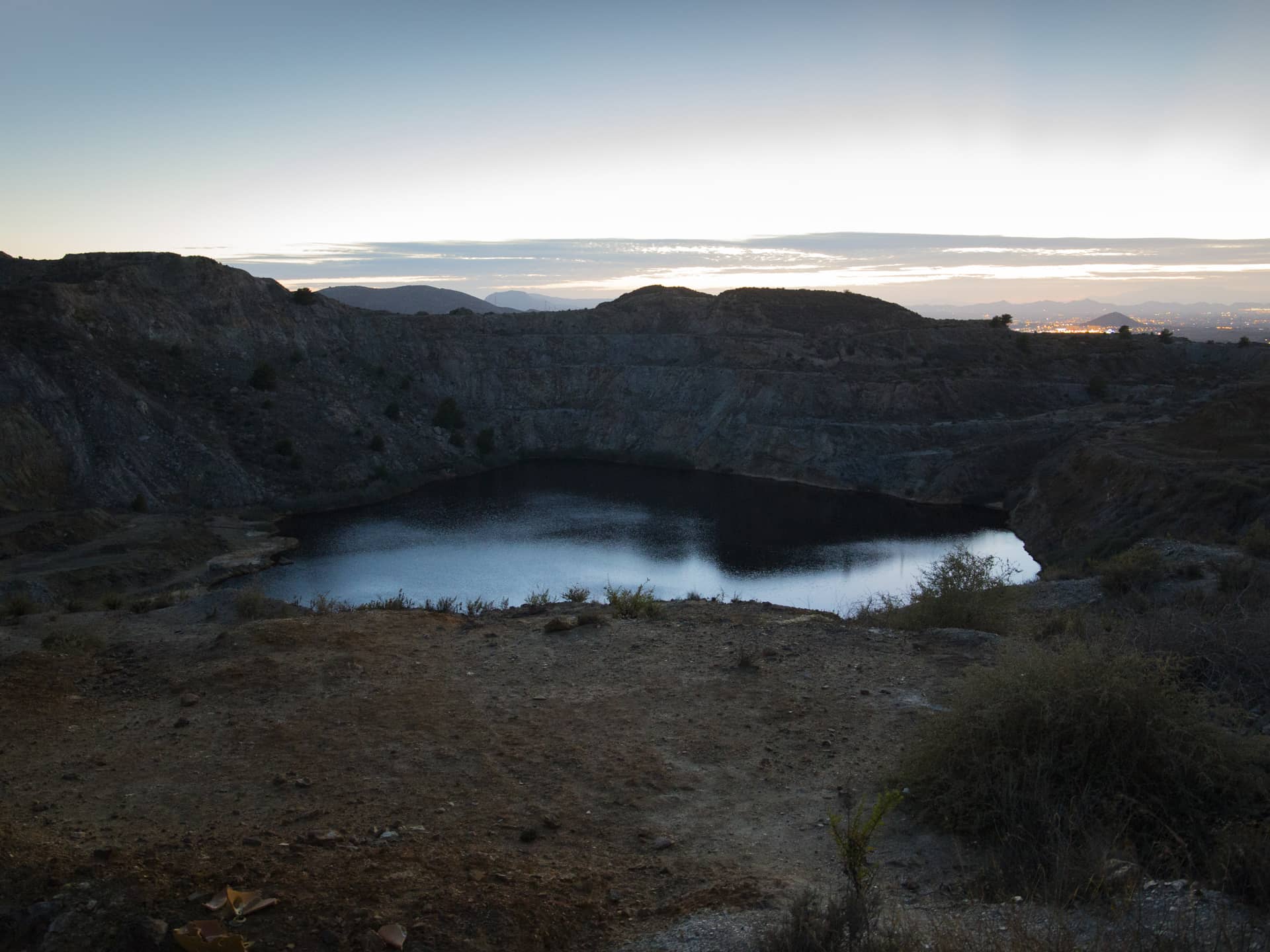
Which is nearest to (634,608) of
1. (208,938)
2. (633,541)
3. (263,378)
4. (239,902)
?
(239,902)

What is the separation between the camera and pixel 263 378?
4412 centimetres

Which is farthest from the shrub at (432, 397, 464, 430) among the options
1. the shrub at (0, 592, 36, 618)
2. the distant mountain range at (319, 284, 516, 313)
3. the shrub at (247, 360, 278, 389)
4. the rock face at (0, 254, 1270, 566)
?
the distant mountain range at (319, 284, 516, 313)

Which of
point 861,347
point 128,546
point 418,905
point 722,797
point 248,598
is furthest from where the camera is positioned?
point 861,347

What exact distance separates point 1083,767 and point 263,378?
44.4 m

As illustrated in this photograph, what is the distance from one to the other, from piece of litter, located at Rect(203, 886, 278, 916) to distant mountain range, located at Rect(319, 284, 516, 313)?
159303mm

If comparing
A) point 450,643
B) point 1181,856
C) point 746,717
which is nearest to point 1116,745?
point 1181,856

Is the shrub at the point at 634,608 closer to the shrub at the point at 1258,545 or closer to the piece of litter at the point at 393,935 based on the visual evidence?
the piece of litter at the point at 393,935

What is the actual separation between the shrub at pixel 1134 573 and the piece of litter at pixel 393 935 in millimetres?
→ 13143

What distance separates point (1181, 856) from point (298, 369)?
48032 mm

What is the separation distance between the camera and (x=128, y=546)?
27.5m

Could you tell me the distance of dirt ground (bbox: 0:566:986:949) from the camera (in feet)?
17.4

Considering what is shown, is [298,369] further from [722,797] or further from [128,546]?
[722,797]

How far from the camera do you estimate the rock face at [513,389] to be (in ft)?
119

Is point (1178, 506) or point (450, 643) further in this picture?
point (1178, 506)
